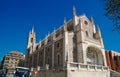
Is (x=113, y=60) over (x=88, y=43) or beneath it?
beneath

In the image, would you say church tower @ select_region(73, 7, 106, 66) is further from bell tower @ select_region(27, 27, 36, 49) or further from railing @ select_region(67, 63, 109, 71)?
bell tower @ select_region(27, 27, 36, 49)

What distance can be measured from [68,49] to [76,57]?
8.40 ft

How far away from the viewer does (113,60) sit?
35125 millimetres

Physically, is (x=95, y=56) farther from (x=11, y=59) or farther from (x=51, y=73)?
(x=11, y=59)

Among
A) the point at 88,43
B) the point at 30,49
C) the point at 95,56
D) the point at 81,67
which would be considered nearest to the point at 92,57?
the point at 95,56

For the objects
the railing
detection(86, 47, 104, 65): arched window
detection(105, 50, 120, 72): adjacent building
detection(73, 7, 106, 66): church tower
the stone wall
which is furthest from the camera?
detection(105, 50, 120, 72): adjacent building

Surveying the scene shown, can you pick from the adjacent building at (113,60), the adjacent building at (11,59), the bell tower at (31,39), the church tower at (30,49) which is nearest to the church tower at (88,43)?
the adjacent building at (113,60)

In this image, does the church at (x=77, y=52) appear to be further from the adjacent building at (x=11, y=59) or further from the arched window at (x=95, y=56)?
the adjacent building at (x=11, y=59)

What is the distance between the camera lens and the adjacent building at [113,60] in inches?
1354

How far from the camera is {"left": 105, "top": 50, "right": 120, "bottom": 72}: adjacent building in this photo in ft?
113

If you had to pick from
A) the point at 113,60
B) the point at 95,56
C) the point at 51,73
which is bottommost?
the point at 51,73

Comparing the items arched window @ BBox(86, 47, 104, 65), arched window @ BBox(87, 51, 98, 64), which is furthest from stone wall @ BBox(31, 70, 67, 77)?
arched window @ BBox(86, 47, 104, 65)

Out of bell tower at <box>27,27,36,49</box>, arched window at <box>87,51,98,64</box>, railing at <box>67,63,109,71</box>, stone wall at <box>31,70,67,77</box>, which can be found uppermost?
bell tower at <box>27,27,36,49</box>

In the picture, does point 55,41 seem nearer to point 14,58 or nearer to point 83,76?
point 83,76
